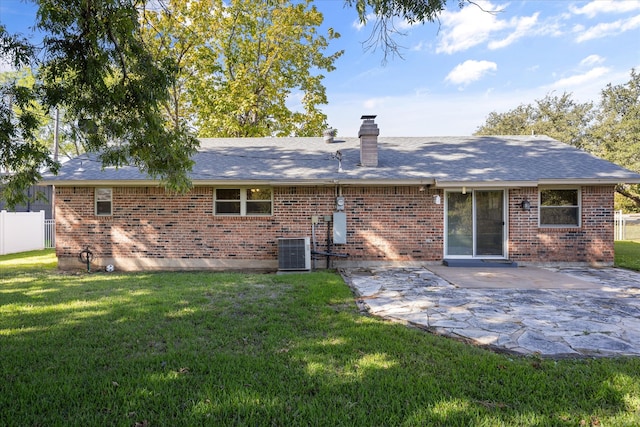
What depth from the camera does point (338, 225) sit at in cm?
922

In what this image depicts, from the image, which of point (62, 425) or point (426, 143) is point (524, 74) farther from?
point (62, 425)

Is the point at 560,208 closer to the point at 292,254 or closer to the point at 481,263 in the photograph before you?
the point at 481,263

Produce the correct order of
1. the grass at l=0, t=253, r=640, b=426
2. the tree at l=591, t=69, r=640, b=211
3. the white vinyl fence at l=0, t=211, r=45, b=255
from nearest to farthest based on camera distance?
the grass at l=0, t=253, r=640, b=426, the white vinyl fence at l=0, t=211, r=45, b=255, the tree at l=591, t=69, r=640, b=211

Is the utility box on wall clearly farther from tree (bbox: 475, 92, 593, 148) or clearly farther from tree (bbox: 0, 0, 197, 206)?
tree (bbox: 475, 92, 593, 148)

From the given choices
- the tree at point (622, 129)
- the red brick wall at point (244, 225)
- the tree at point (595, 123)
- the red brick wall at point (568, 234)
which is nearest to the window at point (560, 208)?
the red brick wall at point (568, 234)

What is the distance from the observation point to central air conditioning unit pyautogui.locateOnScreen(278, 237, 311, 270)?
854 cm

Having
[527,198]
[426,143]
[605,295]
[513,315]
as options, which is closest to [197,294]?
[513,315]

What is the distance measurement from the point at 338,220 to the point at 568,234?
6254 mm

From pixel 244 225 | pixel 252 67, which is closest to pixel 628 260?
pixel 244 225

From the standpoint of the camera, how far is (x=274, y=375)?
297cm

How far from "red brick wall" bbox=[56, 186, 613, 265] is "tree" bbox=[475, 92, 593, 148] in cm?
2863

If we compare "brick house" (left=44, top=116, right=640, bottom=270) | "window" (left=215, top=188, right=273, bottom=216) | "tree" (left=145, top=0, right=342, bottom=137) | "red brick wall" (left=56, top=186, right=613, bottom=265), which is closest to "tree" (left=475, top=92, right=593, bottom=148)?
"tree" (left=145, top=0, right=342, bottom=137)

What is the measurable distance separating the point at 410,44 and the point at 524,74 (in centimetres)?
1319

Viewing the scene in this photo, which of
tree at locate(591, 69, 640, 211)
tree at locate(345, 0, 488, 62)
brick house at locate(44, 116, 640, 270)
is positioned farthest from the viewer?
tree at locate(591, 69, 640, 211)
